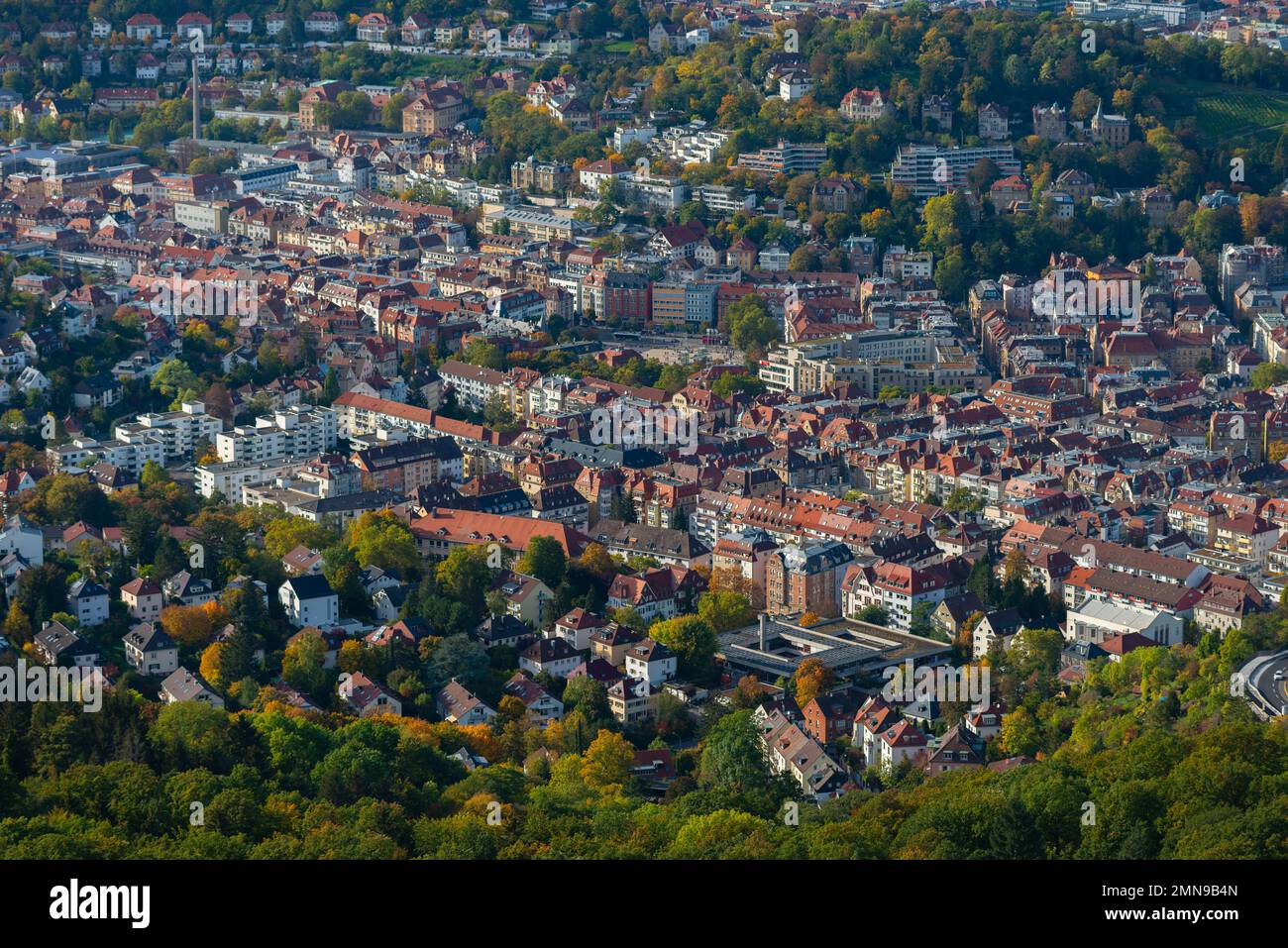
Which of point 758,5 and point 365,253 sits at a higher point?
point 758,5

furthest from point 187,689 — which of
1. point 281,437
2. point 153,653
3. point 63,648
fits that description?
point 281,437

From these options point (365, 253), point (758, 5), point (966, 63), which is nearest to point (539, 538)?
point (365, 253)

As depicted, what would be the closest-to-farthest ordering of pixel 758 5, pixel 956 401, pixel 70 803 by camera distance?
pixel 70 803, pixel 956 401, pixel 758 5

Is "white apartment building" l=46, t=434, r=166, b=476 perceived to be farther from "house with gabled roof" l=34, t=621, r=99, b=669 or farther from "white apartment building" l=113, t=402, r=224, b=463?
"house with gabled roof" l=34, t=621, r=99, b=669

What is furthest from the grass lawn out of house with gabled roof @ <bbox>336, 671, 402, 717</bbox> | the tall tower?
house with gabled roof @ <bbox>336, 671, 402, 717</bbox>

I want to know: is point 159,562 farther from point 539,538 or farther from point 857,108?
point 857,108

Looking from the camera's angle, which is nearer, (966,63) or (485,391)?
(485,391)

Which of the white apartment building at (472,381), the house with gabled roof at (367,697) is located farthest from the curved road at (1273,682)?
the white apartment building at (472,381)
